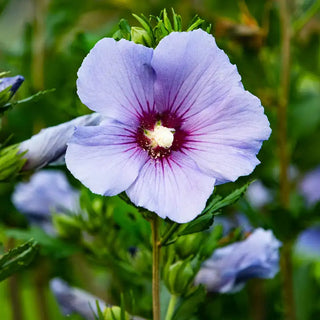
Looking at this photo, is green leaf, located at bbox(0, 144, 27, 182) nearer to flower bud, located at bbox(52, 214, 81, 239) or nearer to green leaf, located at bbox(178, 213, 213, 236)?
green leaf, located at bbox(178, 213, 213, 236)

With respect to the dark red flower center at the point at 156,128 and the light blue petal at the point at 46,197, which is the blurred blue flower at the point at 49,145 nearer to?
the dark red flower center at the point at 156,128

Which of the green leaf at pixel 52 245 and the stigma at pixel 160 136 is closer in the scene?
the stigma at pixel 160 136

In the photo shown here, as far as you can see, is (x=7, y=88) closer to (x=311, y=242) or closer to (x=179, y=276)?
(x=179, y=276)

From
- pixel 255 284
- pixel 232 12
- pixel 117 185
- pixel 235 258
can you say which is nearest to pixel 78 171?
pixel 117 185

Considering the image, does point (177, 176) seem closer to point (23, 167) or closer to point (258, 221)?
point (23, 167)

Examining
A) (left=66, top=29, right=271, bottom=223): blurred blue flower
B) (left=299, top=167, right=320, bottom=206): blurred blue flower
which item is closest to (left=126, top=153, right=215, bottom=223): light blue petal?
(left=66, top=29, right=271, bottom=223): blurred blue flower

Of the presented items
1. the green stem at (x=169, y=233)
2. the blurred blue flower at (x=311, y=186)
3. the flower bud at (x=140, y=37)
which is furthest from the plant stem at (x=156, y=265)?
the blurred blue flower at (x=311, y=186)
